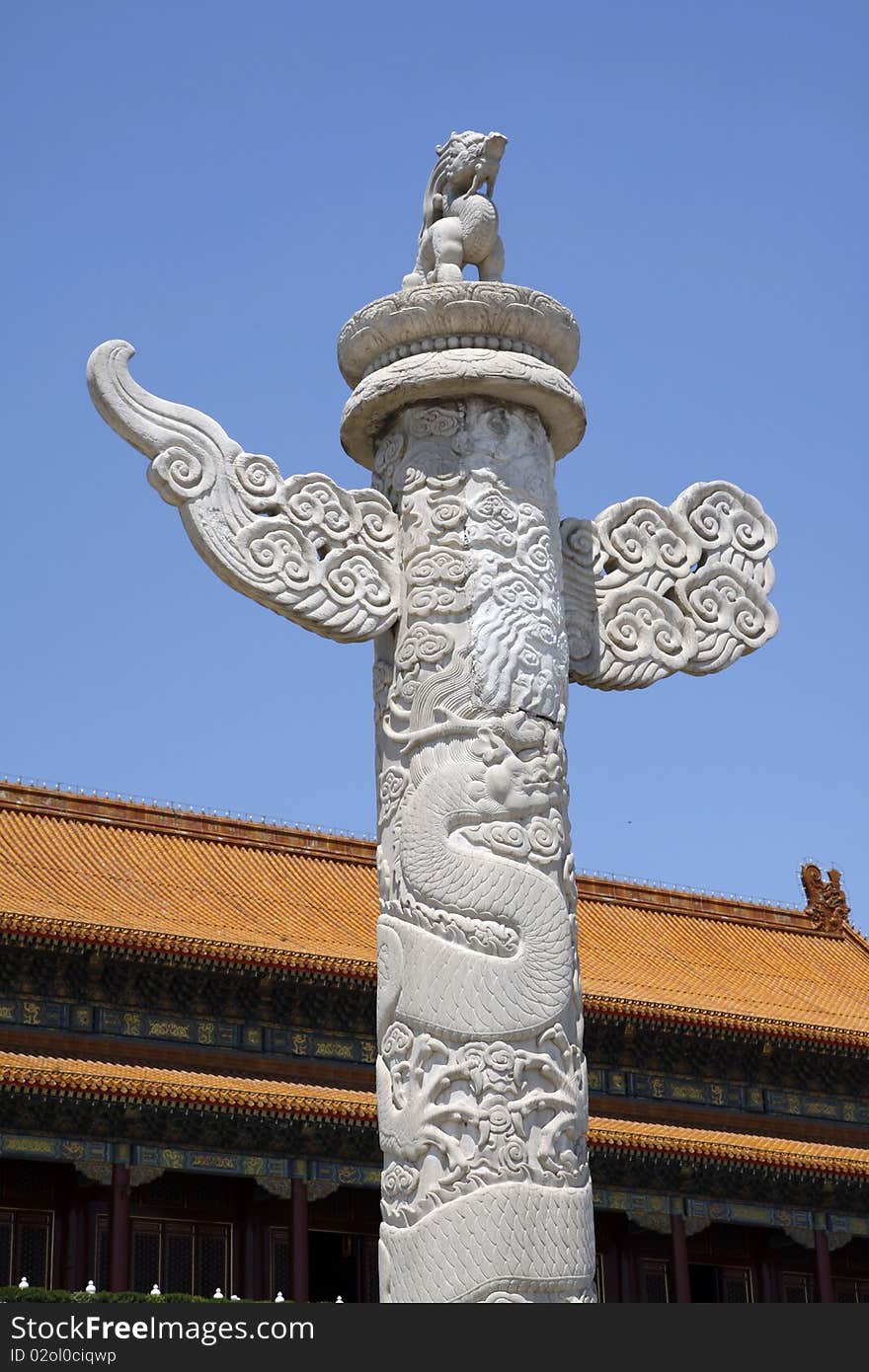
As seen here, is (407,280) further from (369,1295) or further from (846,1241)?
(846,1241)

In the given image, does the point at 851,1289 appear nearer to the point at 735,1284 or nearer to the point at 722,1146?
the point at 735,1284

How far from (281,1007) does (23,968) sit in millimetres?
3145

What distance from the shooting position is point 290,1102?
76.5 feet

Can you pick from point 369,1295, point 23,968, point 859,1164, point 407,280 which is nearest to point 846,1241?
point 859,1164

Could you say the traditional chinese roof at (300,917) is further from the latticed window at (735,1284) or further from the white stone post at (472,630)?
the white stone post at (472,630)

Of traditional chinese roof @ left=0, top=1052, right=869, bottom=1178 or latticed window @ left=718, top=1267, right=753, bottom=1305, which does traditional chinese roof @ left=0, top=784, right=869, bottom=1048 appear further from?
latticed window @ left=718, top=1267, right=753, bottom=1305

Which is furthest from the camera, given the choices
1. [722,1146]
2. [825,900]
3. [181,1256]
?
[825,900]

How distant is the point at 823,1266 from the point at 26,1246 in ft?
31.7

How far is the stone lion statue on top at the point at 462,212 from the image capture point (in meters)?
6.52

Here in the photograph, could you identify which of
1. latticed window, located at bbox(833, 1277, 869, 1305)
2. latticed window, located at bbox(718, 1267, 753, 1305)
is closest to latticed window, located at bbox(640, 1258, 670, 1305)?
latticed window, located at bbox(718, 1267, 753, 1305)

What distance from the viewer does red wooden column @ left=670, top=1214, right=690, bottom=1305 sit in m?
25.2

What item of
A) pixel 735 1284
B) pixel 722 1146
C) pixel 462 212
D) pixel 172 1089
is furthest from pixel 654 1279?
pixel 462 212

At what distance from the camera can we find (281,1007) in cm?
2577

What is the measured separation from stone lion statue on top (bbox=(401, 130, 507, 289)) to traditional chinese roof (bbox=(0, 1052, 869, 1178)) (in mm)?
16731
